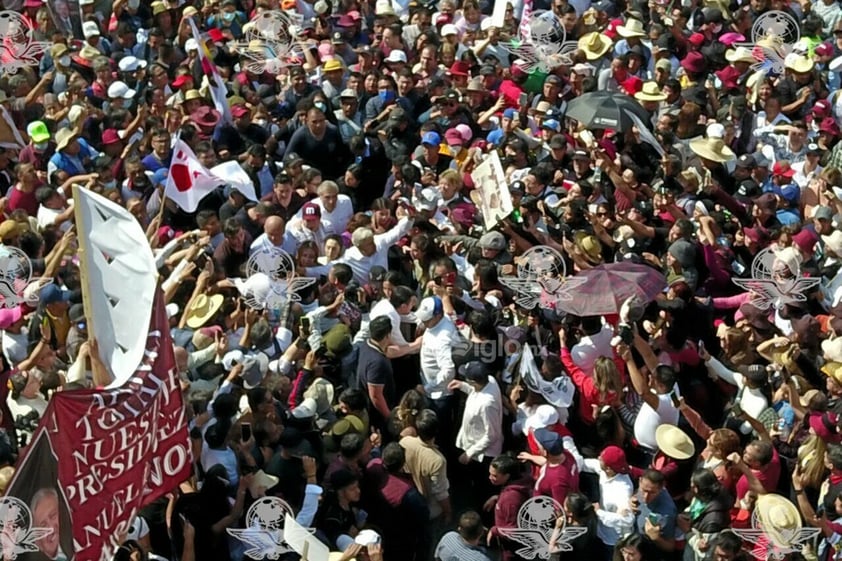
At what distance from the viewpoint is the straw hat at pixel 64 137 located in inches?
555

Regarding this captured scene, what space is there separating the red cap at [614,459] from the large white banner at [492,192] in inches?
108

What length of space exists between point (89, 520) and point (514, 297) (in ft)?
13.7

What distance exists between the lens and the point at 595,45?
16297 millimetres

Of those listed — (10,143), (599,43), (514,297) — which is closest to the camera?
(514,297)

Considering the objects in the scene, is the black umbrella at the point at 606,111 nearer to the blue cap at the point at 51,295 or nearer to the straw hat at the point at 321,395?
the straw hat at the point at 321,395

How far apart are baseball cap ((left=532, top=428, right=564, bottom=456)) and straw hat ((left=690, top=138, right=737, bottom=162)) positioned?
4.36 m

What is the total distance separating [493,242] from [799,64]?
489cm

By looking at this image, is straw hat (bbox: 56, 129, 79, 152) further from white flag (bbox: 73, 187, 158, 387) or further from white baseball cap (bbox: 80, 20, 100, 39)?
white flag (bbox: 73, 187, 158, 387)

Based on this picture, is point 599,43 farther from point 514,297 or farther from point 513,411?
point 513,411

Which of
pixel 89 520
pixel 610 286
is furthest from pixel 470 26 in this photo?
pixel 89 520

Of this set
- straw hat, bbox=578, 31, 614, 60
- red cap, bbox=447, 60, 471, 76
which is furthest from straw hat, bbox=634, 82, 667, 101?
red cap, bbox=447, 60, 471, 76

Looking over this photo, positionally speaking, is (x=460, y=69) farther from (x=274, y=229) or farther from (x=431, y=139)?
(x=274, y=229)

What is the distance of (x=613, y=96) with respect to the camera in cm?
1430

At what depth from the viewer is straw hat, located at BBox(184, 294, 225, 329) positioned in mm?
11188
